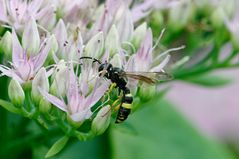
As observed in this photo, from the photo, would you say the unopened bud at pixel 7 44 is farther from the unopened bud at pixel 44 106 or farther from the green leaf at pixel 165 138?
the green leaf at pixel 165 138

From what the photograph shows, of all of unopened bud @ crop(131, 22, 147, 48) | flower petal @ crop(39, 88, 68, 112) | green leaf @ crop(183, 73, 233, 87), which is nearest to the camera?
flower petal @ crop(39, 88, 68, 112)

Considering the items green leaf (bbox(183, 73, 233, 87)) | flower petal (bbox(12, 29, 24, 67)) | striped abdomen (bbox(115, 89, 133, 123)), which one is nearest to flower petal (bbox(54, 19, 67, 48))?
flower petal (bbox(12, 29, 24, 67))

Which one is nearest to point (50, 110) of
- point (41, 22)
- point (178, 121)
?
point (41, 22)

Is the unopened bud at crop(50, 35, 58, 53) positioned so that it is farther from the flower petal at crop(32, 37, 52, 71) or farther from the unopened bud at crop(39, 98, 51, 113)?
the unopened bud at crop(39, 98, 51, 113)

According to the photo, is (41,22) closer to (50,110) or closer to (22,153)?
(50,110)

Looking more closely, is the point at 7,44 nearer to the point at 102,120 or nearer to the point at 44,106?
the point at 44,106

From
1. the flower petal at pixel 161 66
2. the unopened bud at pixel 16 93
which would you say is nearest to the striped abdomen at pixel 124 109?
the flower petal at pixel 161 66

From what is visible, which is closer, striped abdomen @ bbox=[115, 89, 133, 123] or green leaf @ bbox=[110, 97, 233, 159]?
striped abdomen @ bbox=[115, 89, 133, 123]
